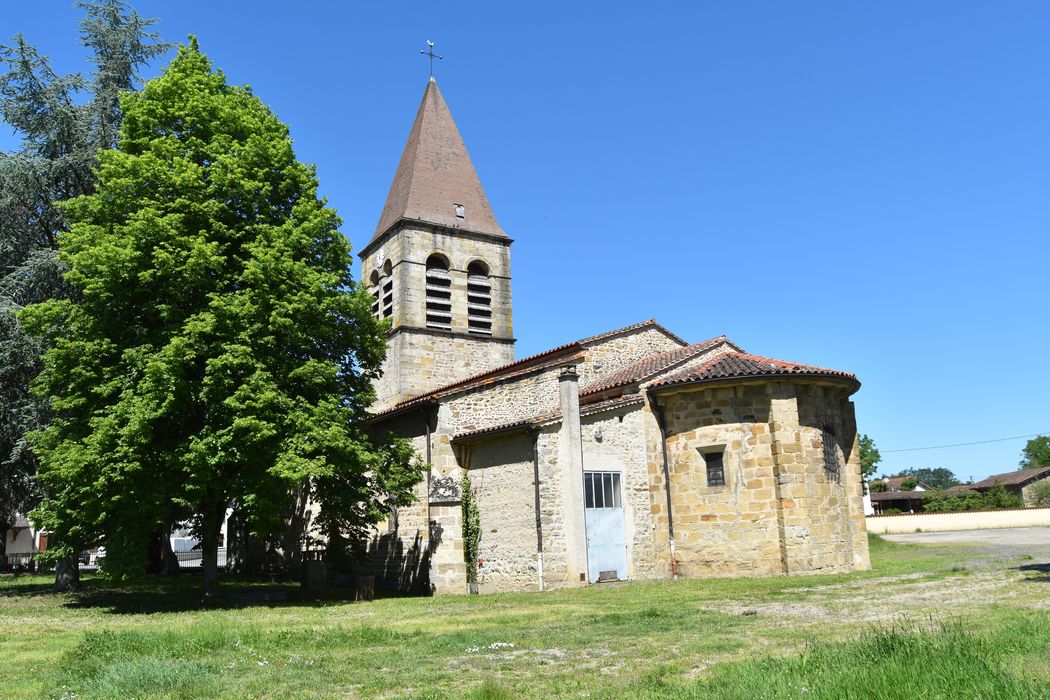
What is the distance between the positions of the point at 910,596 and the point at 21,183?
22314 millimetres

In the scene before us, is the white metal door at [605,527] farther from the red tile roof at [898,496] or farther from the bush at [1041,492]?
the bush at [1041,492]

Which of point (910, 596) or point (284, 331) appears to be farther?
point (284, 331)

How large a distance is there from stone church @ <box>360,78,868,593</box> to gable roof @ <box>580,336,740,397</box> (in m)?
0.07

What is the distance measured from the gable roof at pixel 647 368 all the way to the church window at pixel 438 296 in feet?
31.0

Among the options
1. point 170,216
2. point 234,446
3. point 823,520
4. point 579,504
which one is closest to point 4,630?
point 234,446

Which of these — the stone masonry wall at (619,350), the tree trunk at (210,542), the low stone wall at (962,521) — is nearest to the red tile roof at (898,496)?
the low stone wall at (962,521)

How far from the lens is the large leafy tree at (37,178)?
63.5ft

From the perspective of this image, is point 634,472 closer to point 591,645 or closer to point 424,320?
point 591,645

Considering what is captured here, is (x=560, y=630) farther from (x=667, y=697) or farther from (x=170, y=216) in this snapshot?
(x=170, y=216)

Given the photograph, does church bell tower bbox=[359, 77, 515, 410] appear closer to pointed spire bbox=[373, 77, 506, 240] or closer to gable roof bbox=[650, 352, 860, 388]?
pointed spire bbox=[373, 77, 506, 240]

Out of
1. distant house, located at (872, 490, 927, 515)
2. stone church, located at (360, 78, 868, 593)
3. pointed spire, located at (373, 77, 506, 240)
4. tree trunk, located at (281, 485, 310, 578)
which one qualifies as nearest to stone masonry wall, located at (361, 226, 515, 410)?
pointed spire, located at (373, 77, 506, 240)

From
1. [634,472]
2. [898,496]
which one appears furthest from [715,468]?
[898,496]

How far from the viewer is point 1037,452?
9231 cm

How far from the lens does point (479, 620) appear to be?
11.9 m
